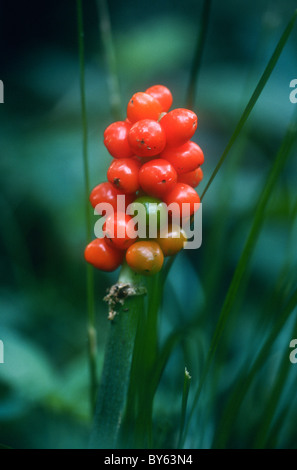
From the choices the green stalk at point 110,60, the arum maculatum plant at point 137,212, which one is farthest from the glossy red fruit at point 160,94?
the green stalk at point 110,60

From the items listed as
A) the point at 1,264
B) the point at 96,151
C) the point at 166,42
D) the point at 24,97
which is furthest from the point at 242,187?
the point at 24,97

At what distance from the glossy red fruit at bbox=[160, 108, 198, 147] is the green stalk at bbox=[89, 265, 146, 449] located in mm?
196

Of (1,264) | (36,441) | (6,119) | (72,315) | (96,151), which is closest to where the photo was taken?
(36,441)

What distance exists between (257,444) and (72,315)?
0.64 metres

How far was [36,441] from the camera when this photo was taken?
36.0 inches

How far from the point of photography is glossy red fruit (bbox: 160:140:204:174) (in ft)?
1.96

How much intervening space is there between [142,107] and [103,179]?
34.1 inches

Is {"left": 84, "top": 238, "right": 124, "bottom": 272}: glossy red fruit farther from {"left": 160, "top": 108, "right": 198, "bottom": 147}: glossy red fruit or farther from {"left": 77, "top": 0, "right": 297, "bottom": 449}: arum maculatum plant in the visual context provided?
{"left": 160, "top": 108, "right": 198, "bottom": 147}: glossy red fruit

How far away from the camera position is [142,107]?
1.97 ft

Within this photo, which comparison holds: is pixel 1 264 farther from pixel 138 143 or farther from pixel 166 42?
pixel 166 42

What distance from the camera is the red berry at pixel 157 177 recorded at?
0.57m

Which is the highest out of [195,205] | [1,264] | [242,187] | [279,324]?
[242,187]

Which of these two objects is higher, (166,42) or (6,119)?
(166,42)

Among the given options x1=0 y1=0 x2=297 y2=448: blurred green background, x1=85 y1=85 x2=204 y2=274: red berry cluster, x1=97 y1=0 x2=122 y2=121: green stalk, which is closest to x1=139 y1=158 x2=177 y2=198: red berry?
x1=85 y1=85 x2=204 y2=274: red berry cluster
